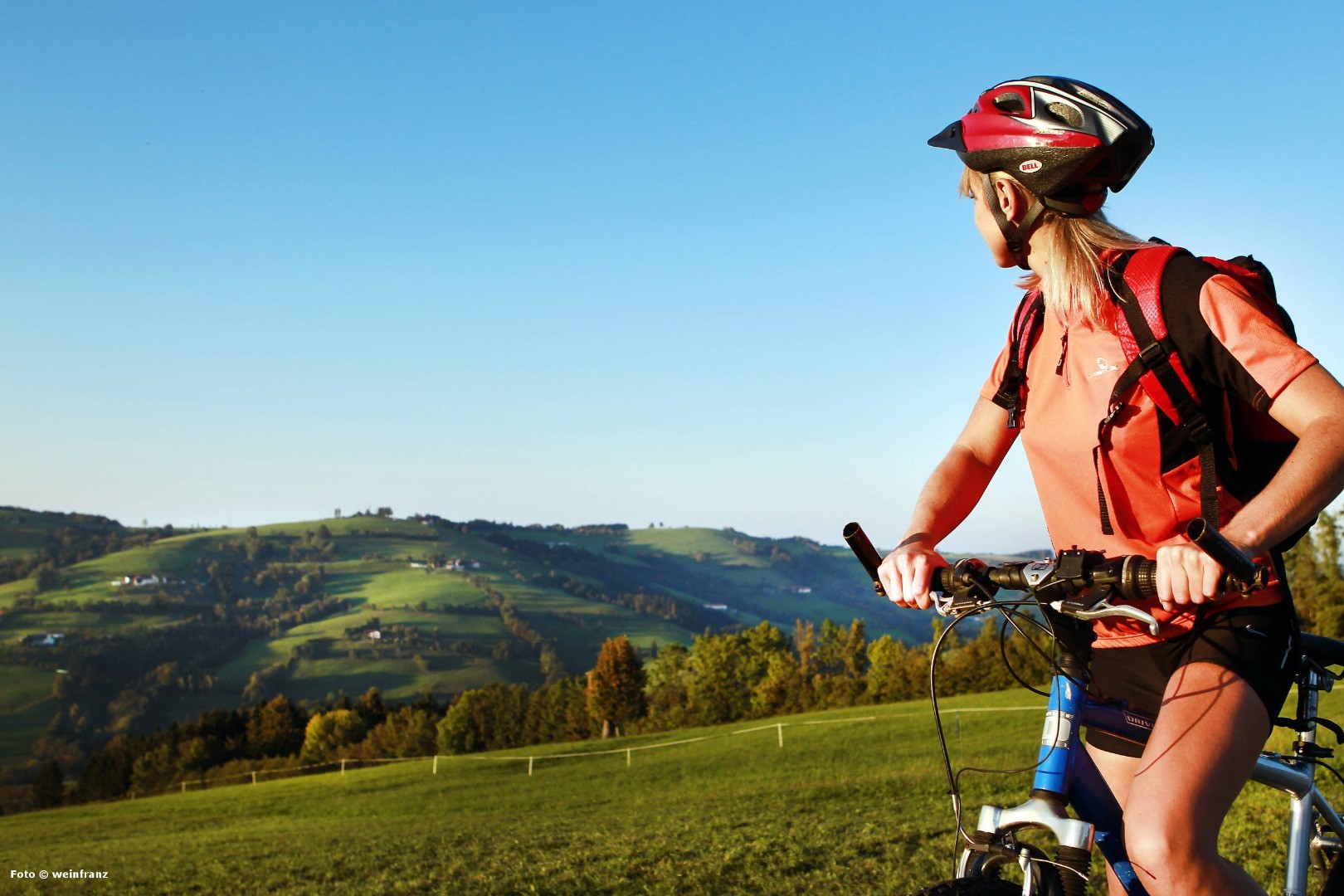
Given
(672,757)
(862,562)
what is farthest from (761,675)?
(862,562)

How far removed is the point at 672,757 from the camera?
145 feet

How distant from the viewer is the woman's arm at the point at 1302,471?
2049mm

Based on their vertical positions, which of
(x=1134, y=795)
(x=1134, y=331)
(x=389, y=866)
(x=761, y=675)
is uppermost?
(x=1134, y=331)

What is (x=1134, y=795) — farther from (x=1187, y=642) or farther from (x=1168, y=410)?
(x=1168, y=410)

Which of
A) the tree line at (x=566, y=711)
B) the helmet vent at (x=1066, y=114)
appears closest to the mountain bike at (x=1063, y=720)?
the helmet vent at (x=1066, y=114)

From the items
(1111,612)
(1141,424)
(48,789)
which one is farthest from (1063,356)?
(48,789)

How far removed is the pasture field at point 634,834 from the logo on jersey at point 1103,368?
107cm

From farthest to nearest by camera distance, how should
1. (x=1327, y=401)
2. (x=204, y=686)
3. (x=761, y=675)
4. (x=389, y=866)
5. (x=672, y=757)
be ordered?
1. (x=204, y=686)
2. (x=761, y=675)
3. (x=672, y=757)
4. (x=389, y=866)
5. (x=1327, y=401)

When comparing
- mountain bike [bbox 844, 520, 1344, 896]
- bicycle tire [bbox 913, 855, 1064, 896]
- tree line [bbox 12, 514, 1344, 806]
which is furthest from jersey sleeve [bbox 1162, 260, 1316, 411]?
tree line [bbox 12, 514, 1344, 806]

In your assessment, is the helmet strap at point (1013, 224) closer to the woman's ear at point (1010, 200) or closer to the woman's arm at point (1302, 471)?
the woman's ear at point (1010, 200)

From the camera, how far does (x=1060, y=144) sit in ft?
8.51

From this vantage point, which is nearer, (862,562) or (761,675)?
(862,562)

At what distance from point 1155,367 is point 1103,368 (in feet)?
0.50

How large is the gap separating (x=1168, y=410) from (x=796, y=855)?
816 centimetres
